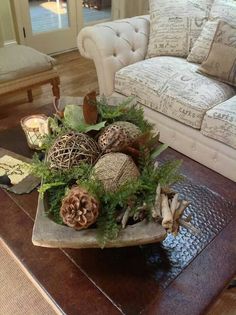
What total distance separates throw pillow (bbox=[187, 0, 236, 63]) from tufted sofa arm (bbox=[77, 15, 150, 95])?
1.22 feet

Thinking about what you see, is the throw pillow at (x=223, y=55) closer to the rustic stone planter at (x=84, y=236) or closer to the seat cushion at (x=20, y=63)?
the seat cushion at (x=20, y=63)

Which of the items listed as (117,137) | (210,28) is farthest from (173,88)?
(117,137)

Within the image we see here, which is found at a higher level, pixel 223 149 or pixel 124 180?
pixel 124 180

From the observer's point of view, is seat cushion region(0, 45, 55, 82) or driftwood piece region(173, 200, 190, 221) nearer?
driftwood piece region(173, 200, 190, 221)

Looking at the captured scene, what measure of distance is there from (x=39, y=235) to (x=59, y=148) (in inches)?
10.4

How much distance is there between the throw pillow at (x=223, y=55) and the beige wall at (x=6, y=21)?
2.13 m

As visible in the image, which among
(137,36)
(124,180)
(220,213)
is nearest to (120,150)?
(124,180)

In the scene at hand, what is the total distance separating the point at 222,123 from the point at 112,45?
88cm

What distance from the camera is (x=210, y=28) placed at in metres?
1.94

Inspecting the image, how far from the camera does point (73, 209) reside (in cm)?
77

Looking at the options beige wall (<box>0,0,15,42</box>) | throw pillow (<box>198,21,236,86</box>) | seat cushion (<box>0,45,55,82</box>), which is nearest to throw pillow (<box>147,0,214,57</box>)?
throw pillow (<box>198,21,236,86</box>)

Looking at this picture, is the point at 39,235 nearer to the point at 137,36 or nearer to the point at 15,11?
the point at 137,36

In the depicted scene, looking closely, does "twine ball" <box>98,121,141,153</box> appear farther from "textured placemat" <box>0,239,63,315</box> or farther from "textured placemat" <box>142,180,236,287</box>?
"textured placemat" <box>0,239,63,315</box>

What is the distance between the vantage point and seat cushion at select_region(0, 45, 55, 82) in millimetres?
2164
